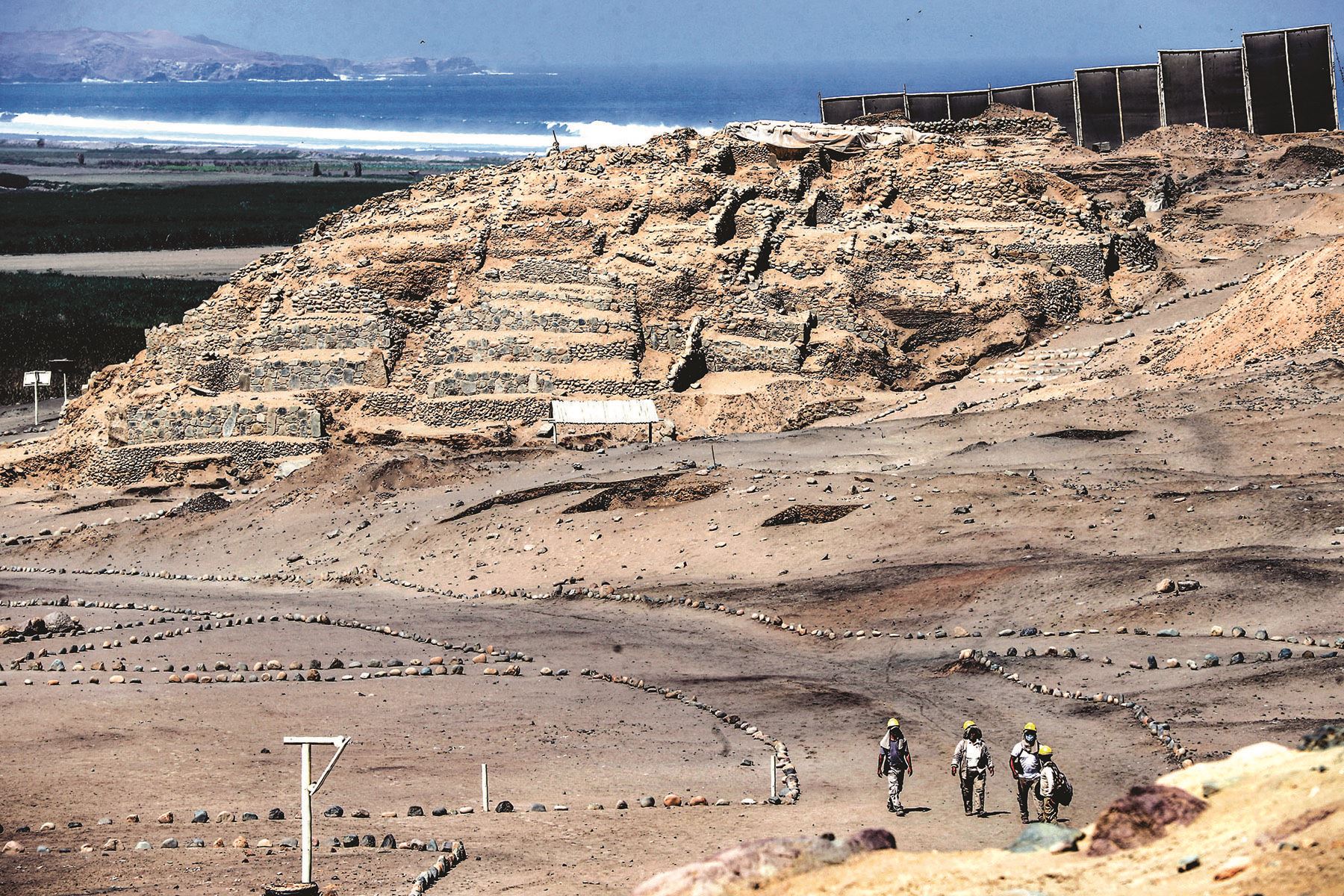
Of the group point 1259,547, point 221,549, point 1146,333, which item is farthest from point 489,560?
point 1146,333

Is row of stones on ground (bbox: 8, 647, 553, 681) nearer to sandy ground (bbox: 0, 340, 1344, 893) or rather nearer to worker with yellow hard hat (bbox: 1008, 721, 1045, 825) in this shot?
sandy ground (bbox: 0, 340, 1344, 893)

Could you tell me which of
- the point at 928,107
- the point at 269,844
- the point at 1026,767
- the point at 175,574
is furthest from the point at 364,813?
the point at 928,107

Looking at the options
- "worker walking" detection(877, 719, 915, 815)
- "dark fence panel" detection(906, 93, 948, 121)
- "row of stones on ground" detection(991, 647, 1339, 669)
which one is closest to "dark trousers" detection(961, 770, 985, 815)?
"worker walking" detection(877, 719, 915, 815)

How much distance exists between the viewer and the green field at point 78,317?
5444 centimetres

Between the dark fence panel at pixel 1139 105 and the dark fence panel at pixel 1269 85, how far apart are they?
327 centimetres

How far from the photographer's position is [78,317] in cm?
6341

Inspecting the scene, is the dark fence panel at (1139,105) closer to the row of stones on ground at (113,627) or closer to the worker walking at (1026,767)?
the row of stones on ground at (113,627)

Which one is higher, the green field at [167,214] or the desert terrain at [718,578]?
the green field at [167,214]

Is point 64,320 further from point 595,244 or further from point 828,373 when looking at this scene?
point 828,373

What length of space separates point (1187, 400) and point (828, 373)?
8.94m

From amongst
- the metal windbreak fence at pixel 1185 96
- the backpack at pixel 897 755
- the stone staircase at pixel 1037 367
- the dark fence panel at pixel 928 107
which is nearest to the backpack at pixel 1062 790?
the backpack at pixel 897 755

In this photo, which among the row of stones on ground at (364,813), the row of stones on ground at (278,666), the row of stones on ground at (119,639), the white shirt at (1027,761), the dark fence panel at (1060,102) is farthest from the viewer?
the dark fence panel at (1060,102)

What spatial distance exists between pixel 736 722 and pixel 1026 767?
4.72 metres

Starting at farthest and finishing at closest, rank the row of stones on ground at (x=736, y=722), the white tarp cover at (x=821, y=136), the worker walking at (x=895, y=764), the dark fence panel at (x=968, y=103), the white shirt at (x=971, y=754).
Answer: the dark fence panel at (x=968, y=103), the white tarp cover at (x=821, y=136), the row of stones on ground at (x=736, y=722), the worker walking at (x=895, y=764), the white shirt at (x=971, y=754)
